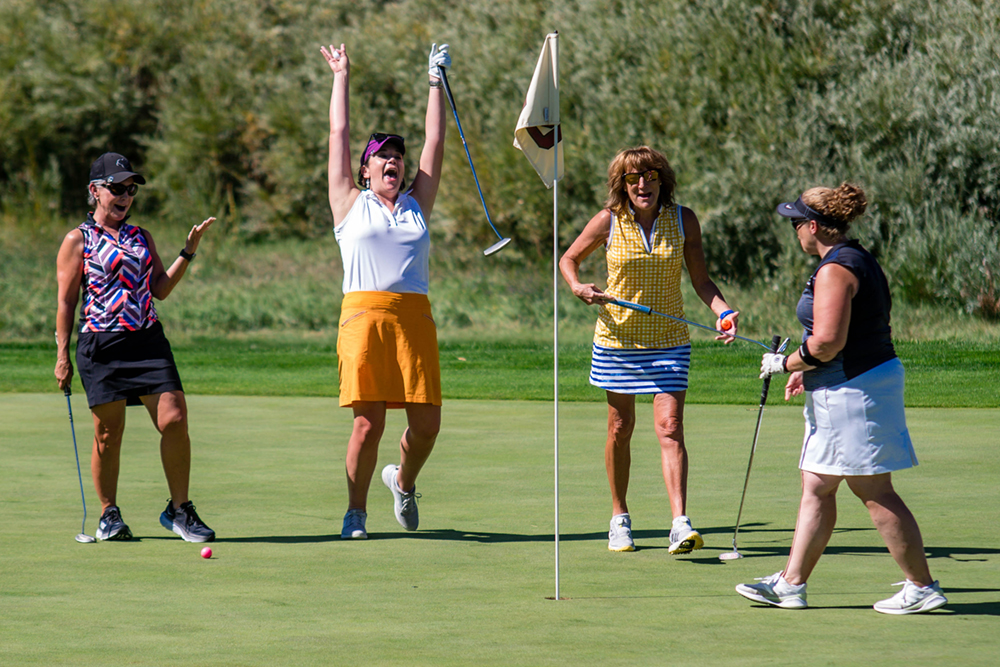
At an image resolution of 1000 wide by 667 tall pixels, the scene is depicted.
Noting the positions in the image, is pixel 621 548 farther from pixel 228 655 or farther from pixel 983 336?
pixel 983 336

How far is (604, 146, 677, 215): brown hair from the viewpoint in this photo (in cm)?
674

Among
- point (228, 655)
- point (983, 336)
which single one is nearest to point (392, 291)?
point (228, 655)

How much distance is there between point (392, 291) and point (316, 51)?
105ft

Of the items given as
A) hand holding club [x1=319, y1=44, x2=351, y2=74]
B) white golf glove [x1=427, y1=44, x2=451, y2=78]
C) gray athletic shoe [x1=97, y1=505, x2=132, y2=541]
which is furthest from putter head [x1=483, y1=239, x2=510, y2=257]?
gray athletic shoe [x1=97, y1=505, x2=132, y2=541]

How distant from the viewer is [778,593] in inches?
207

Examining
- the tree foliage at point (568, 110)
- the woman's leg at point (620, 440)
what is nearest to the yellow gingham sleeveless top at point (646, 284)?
the woman's leg at point (620, 440)

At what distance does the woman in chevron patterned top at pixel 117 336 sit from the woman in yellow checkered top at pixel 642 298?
205cm

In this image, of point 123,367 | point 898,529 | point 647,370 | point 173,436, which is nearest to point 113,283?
point 123,367

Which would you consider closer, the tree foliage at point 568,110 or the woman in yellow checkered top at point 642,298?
the woman in yellow checkered top at point 642,298

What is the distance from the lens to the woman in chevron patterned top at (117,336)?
6949mm

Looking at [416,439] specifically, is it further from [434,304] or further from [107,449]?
[434,304]

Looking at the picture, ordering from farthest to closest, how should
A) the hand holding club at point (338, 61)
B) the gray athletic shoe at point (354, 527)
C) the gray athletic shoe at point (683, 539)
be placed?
1. the hand holding club at point (338, 61)
2. the gray athletic shoe at point (354, 527)
3. the gray athletic shoe at point (683, 539)

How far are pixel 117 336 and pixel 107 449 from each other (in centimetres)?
60

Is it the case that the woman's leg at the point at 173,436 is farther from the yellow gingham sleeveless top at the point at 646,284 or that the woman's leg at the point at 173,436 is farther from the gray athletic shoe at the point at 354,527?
the yellow gingham sleeveless top at the point at 646,284
